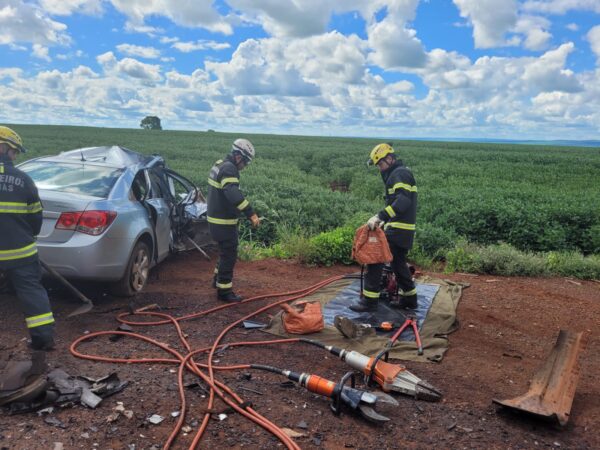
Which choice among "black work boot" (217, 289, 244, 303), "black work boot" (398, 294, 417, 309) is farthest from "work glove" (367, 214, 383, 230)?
"black work boot" (217, 289, 244, 303)

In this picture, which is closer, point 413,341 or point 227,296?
point 413,341

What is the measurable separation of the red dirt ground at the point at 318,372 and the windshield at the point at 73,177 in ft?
4.09

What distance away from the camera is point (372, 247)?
17.4 ft

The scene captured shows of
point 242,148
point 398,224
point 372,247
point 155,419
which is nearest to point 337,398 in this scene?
point 155,419

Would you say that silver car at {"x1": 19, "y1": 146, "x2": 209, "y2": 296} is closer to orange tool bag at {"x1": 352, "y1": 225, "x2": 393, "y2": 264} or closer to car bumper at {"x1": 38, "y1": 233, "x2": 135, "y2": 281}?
car bumper at {"x1": 38, "y1": 233, "x2": 135, "y2": 281}

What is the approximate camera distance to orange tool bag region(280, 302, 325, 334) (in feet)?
15.9

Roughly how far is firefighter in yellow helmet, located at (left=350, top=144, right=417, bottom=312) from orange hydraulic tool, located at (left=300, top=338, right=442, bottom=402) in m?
1.72

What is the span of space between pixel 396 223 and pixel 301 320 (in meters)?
1.68

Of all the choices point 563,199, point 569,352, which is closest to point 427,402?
point 569,352

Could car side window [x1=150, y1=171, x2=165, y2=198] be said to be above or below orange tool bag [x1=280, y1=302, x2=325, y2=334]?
above

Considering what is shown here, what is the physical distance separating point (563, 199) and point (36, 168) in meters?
13.3

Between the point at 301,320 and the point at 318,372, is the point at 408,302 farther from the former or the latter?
the point at 318,372

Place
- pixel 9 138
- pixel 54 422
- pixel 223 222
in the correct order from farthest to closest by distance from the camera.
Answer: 1. pixel 223 222
2. pixel 9 138
3. pixel 54 422

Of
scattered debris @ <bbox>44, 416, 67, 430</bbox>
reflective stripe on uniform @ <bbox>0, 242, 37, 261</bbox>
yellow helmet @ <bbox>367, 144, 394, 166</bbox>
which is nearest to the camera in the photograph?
scattered debris @ <bbox>44, 416, 67, 430</bbox>
